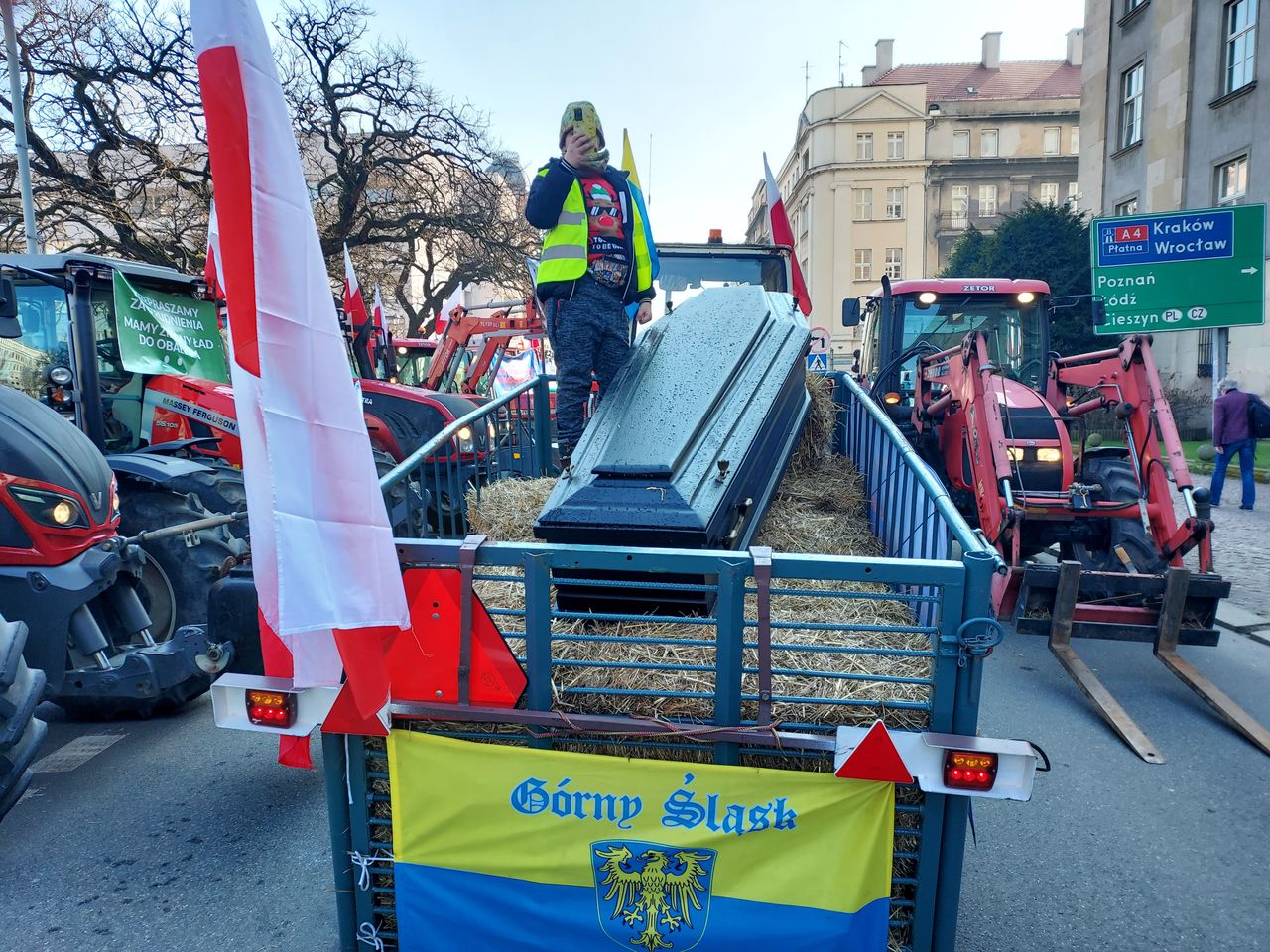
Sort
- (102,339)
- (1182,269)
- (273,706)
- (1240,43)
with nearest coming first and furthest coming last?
(273,706), (102,339), (1182,269), (1240,43)

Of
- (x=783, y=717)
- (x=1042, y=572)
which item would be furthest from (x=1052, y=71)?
(x=783, y=717)

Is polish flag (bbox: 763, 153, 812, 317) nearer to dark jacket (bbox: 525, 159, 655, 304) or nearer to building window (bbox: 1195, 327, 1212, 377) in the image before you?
dark jacket (bbox: 525, 159, 655, 304)

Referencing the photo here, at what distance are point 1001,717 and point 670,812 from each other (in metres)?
3.07

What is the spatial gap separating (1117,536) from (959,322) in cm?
309

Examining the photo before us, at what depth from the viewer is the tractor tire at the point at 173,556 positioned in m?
4.17

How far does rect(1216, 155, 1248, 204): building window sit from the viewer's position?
671 inches

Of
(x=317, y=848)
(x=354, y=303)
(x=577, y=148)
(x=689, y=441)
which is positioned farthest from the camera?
(x=354, y=303)

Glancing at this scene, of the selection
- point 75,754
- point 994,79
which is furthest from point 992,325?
point 994,79

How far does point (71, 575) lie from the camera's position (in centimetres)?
333

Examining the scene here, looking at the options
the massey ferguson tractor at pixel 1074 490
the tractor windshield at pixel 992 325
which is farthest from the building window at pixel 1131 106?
the massey ferguson tractor at pixel 1074 490

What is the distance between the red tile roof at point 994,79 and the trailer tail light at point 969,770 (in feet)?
180

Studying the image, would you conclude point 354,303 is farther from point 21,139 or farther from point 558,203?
point 21,139

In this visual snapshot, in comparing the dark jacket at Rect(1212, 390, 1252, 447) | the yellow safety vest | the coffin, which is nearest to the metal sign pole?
the yellow safety vest

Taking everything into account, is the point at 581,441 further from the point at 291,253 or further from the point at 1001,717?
the point at 1001,717
